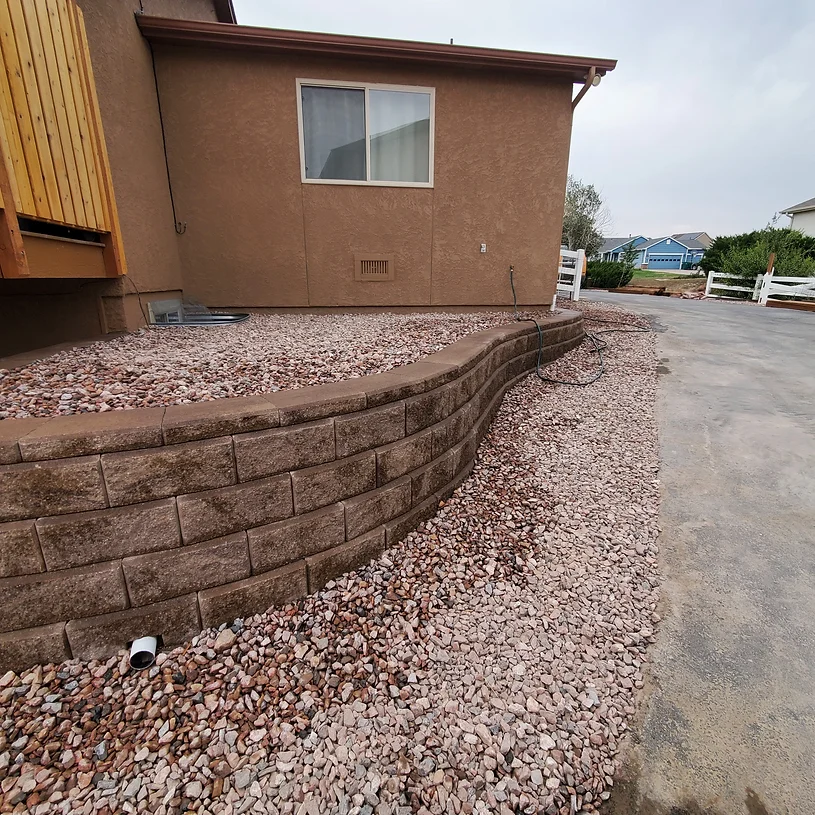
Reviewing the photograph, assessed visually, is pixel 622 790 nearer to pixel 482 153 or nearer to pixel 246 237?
pixel 246 237

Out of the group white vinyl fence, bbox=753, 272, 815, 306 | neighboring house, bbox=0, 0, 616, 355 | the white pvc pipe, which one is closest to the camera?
the white pvc pipe

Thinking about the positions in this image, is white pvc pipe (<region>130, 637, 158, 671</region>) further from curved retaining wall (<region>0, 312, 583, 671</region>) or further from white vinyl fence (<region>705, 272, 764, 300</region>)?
white vinyl fence (<region>705, 272, 764, 300</region>)

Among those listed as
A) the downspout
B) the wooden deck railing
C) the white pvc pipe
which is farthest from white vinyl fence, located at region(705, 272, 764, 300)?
the white pvc pipe

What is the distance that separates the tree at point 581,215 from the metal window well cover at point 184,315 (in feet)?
77.0

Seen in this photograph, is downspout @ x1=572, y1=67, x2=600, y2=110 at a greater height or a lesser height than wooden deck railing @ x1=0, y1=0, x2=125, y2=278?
greater

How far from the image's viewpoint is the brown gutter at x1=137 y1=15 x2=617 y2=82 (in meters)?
4.90

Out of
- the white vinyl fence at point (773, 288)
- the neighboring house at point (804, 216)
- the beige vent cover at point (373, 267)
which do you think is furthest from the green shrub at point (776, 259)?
the beige vent cover at point (373, 267)

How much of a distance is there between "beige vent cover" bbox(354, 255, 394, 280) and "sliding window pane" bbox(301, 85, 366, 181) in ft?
3.43

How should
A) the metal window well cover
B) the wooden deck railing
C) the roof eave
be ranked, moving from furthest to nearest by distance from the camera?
the roof eave, the metal window well cover, the wooden deck railing

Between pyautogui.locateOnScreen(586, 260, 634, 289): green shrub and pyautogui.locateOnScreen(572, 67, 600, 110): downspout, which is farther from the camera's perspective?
pyautogui.locateOnScreen(586, 260, 634, 289): green shrub

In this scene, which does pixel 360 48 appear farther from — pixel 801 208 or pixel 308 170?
pixel 801 208

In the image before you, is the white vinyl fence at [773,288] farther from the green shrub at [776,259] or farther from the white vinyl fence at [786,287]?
the green shrub at [776,259]

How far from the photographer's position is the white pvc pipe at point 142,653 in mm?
1712

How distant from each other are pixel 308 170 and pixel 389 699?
604 cm
